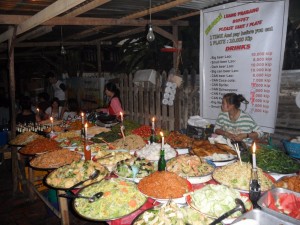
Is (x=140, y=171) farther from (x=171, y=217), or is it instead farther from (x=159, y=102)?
(x=159, y=102)

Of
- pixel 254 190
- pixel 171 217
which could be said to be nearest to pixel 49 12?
pixel 171 217

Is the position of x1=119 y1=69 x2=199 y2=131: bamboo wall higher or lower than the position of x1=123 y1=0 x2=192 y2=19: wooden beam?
lower

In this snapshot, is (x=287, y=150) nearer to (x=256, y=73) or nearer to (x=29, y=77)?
(x=256, y=73)

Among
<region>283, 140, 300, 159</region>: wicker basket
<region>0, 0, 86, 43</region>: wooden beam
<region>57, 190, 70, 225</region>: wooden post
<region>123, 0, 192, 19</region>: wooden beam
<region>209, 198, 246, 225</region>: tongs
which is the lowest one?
<region>57, 190, 70, 225</region>: wooden post

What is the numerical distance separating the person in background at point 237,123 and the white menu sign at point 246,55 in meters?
0.27

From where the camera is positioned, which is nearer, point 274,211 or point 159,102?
point 274,211

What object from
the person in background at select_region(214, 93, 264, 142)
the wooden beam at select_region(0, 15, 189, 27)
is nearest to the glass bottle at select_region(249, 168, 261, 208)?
the person in background at select_region(214, 93, 264, 142)

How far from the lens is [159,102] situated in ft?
29.6

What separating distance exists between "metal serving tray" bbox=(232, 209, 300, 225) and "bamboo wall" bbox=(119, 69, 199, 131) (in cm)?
583

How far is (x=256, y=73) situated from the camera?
17.7ft

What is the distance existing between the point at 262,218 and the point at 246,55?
166 inches

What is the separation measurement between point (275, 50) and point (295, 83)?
53.6 inches

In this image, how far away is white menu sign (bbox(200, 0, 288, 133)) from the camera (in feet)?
16.5

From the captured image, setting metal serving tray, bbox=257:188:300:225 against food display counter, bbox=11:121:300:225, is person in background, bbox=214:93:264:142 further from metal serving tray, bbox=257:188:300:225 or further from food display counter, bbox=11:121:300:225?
metal serving tray, bbox=257:188:300:225
